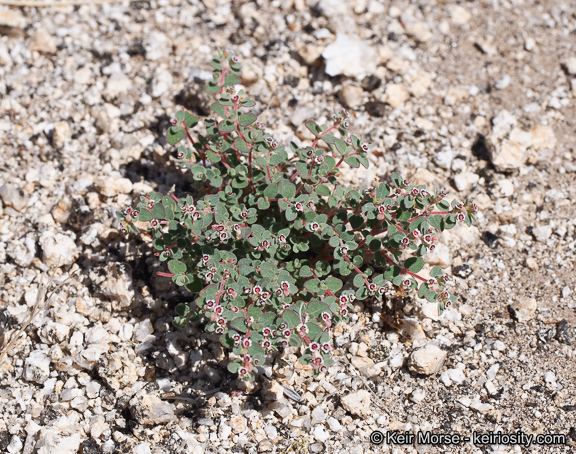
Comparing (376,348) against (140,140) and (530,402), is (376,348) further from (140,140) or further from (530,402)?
(140,140)

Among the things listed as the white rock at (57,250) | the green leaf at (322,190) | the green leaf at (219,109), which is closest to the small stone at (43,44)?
the white rock at (57,250)

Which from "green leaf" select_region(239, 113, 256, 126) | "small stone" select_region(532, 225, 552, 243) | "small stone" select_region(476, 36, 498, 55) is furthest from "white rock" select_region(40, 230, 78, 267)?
"small stone" select_region(476, 36, 498, 55)

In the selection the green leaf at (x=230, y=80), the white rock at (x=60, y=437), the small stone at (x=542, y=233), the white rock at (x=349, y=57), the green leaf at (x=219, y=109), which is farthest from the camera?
the white rock at (x=349, y=57)

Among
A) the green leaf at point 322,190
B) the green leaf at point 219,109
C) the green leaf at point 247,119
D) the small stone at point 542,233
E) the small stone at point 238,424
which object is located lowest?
the small stone at point 238,424

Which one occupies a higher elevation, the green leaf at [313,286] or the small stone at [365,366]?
the green leaf at [313,286]

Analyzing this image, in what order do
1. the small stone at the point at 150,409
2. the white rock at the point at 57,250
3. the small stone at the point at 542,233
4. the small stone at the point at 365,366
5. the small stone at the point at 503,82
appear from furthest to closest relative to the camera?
the small stone at the point at 503,82 < the small stone at the point at 542,233 < the white rock at the point at 57,250 < the small stone at the point at 365,366 < the small stone at the point at 150,409

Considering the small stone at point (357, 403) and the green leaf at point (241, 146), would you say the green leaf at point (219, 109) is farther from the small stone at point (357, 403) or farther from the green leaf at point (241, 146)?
the small stone at point (357, 403)

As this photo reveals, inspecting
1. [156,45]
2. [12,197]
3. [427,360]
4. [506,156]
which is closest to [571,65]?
[506,156]
